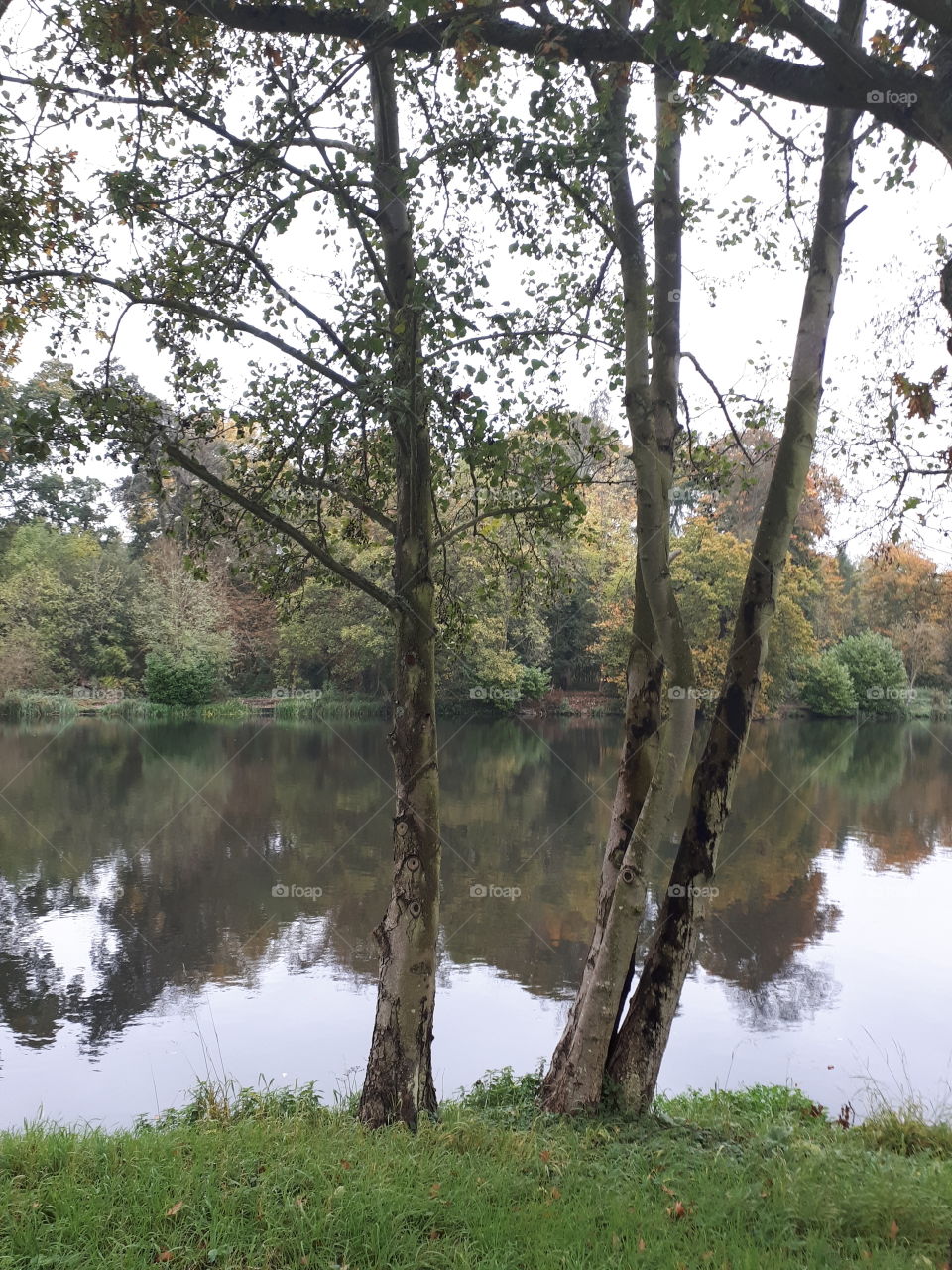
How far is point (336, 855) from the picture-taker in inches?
548

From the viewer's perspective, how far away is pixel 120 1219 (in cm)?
315

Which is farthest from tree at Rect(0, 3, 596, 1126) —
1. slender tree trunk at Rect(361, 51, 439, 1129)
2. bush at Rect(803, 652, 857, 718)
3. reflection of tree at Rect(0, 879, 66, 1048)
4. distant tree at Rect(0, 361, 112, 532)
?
bush at Rect(803, 652, 857, 718)

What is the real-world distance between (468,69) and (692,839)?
3781 mm

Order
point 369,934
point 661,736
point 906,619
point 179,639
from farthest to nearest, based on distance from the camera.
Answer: point 906,619, point 179,639, point 369,934, point 661,736

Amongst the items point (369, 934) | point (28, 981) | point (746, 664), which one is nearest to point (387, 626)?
point (369, 934)

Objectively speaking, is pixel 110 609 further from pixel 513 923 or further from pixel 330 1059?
pixel 330 1059

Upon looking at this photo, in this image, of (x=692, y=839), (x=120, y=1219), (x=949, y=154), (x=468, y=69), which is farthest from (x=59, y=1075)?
(x=949, y=154)

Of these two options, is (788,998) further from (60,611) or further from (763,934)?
(60,611)

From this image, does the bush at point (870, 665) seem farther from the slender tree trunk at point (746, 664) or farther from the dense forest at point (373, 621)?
the slender tree trunk at point (746, 664)

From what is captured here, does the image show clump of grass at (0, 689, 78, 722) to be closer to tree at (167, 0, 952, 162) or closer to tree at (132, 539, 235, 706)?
tree at (132, 539, 235, 706)

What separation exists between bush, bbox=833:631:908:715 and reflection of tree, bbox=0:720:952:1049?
8.81 m

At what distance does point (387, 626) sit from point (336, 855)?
48.1 feet

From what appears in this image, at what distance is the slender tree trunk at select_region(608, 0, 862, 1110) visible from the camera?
507 cm

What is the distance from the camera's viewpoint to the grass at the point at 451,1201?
10.0ft
